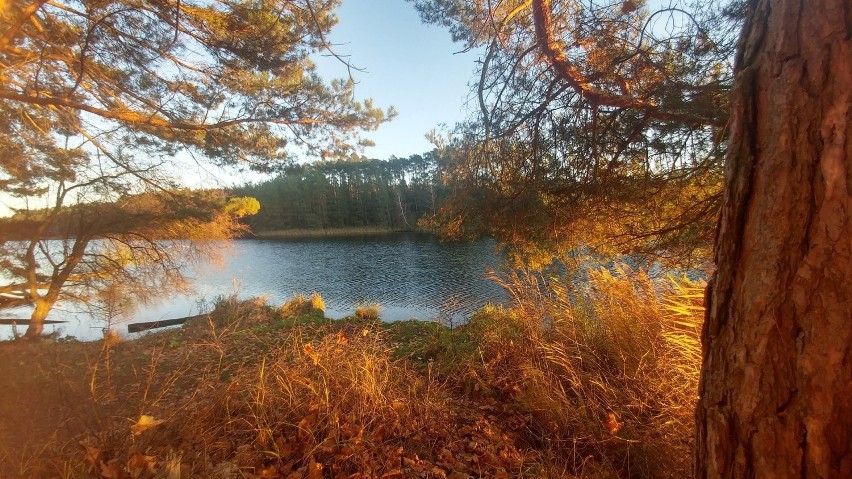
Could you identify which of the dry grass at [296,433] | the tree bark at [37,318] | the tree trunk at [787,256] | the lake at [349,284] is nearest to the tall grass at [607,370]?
the dry grass at [296,433]

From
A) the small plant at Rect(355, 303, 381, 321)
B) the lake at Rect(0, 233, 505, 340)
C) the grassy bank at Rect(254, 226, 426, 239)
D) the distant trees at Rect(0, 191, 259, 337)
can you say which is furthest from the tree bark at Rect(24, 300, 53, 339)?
the grassy bank at Rect(254, 226, 426, 239)

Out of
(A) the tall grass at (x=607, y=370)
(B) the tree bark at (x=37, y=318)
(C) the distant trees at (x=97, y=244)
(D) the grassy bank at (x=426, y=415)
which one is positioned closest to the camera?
(D) the grassy bank at (x=426, y=415)

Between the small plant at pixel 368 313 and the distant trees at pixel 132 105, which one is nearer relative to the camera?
the distant trees at pixel 132 105

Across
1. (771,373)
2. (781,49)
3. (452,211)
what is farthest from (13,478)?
(452,211)

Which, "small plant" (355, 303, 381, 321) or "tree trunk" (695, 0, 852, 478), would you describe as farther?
"small plant" (355, 303, 381, 321)

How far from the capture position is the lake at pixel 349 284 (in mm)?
11891

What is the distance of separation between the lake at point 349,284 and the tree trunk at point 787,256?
4957mm

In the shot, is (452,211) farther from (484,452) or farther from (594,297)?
(484,452)

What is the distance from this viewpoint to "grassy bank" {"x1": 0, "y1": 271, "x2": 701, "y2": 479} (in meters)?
2.26

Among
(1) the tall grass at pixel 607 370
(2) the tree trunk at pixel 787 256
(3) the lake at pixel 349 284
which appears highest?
(2) the tree trunk at pixel 787 256

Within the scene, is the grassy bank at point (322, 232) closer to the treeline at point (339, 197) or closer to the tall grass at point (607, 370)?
the treeline at point (339, 197)

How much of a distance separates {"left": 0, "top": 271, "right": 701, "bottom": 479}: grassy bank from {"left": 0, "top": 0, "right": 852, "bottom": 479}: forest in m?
0.02

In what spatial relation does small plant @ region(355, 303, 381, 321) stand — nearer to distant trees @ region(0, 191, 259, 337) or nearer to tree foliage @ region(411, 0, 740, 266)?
distant trees @ region(0, 191, 259, 337)

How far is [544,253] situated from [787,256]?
4.66m
